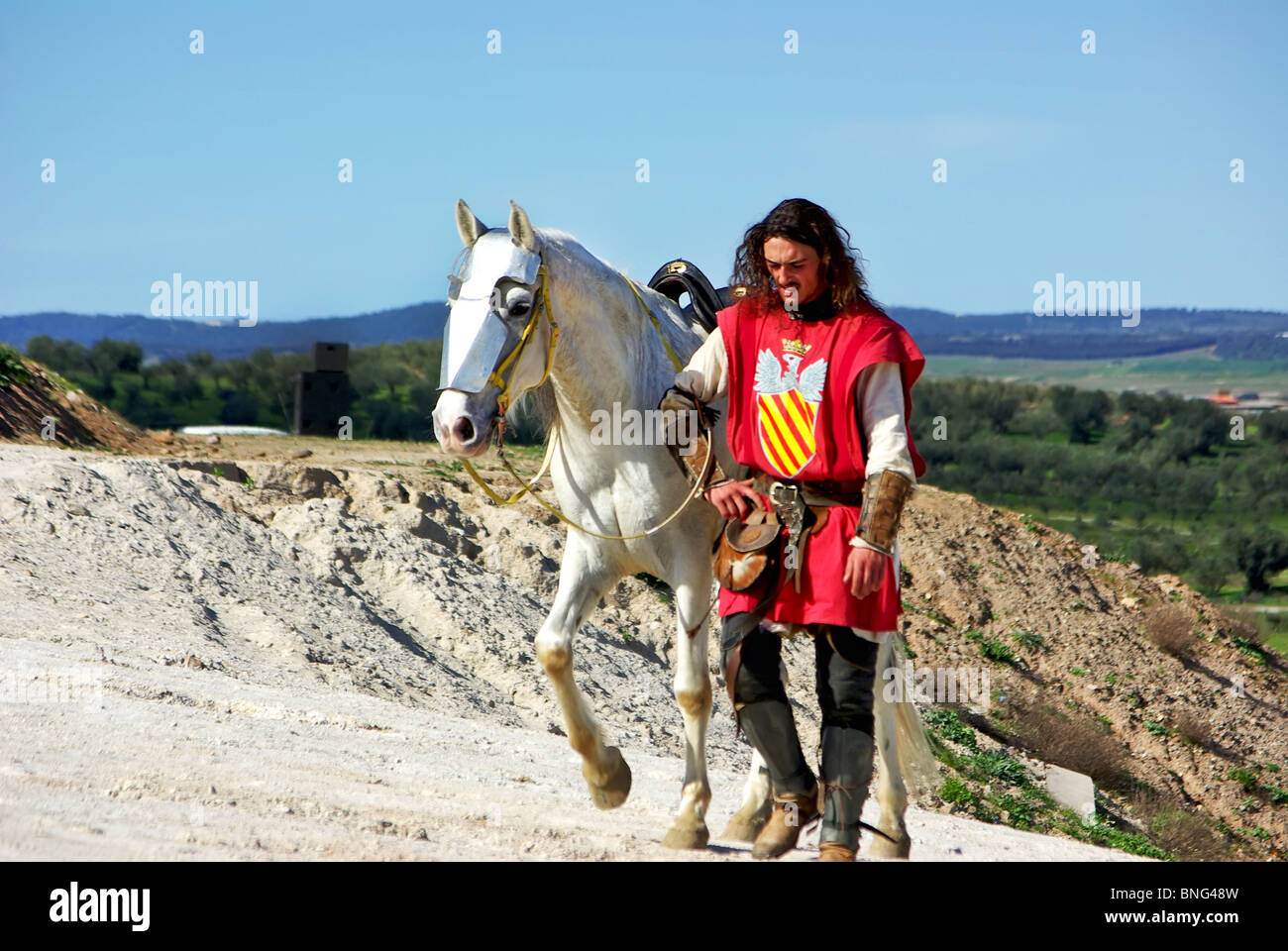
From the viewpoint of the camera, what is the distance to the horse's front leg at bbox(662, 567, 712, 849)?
5.61 metres

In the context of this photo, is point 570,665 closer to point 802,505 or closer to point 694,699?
point 694,699

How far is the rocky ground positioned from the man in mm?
832

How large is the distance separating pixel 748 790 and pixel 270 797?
76.4 inches

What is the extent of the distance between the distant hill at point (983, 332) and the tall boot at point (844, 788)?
49.1 m

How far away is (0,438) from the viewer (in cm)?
1438

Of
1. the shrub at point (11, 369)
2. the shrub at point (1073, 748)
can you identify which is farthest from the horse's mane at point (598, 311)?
the shrub at point (11, 369)

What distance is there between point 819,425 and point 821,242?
0.66 meters

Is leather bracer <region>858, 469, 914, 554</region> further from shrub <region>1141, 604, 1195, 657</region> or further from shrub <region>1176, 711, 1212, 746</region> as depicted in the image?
shrub <region>1141, 604, 1195, 657</region>

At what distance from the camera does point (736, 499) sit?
5172 mm

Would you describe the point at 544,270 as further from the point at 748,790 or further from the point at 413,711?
the point at 413,711

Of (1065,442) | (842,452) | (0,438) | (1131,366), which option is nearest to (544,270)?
(842,452)

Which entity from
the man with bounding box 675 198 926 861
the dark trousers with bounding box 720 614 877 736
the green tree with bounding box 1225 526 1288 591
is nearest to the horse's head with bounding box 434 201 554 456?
the man with bounding box 675 198 926 861

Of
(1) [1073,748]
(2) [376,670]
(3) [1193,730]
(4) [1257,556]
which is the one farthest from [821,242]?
(4) [1257,556]
